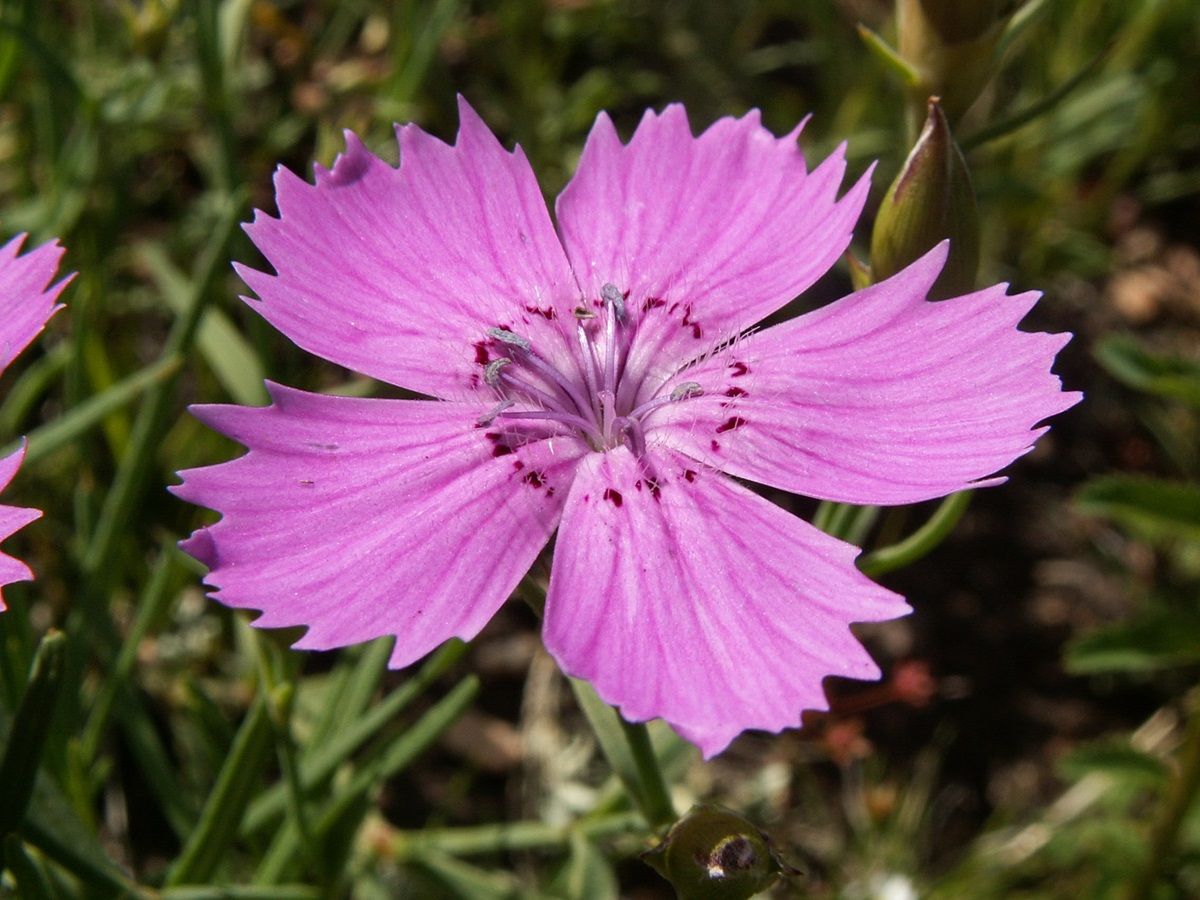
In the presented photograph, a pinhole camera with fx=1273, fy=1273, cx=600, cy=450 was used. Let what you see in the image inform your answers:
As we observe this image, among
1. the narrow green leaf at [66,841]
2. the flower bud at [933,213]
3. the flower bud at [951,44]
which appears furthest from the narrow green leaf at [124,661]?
the flower bud at [951,44]

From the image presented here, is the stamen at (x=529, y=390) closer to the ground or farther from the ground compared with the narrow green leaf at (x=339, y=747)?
farther from the ground

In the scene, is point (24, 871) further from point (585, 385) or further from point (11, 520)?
point (585, 385)

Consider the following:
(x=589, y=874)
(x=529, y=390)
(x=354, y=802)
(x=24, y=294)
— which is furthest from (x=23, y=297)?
(x=589, y=874)

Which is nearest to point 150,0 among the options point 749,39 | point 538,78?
point 538,78

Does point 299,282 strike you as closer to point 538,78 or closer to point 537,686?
point 537,686

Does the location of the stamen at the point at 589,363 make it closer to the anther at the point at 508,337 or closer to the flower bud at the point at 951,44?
the anther at the point at 508,337

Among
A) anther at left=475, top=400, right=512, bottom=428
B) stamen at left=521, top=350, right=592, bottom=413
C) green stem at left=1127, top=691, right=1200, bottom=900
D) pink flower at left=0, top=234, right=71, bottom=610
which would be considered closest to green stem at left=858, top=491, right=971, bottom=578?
stamen at left=521, top=350, right=592, bottom=413
